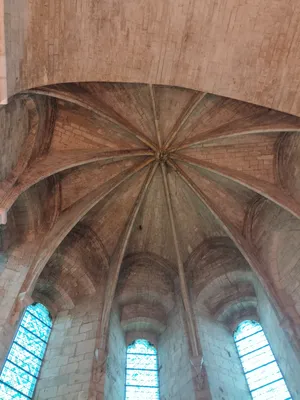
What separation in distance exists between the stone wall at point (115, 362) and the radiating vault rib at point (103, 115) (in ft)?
15.4

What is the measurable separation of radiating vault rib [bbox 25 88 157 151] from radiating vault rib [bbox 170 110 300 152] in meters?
0.82

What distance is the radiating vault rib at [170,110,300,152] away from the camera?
9398 millimetres

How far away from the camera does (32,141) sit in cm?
923

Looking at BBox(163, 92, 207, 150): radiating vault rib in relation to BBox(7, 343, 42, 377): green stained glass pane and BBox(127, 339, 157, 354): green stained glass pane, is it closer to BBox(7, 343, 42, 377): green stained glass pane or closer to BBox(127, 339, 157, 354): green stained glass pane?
BBox(127, 339, 157, 354): green stained glass pane

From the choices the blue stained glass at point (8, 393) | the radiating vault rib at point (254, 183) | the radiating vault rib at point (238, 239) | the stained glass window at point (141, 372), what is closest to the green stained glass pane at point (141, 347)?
the stained glass window at point (141, 372)

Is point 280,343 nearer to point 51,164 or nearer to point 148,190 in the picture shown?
point 148,190

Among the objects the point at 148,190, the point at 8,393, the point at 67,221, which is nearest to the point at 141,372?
the point at 8,393

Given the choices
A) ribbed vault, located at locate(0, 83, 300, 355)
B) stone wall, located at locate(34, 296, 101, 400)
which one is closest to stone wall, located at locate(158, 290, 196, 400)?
ribbed vault, located at locate(0, 83, 300, 355)

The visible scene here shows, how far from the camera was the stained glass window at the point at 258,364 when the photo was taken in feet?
28.7

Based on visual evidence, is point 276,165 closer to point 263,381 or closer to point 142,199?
point 142,199

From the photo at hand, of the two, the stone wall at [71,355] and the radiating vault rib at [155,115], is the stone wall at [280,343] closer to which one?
the stone wall at [71,355]

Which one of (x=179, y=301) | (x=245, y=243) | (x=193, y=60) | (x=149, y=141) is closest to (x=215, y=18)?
(x=193, y=60)

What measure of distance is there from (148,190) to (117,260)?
2405 mm

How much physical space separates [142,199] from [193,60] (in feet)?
16.9
